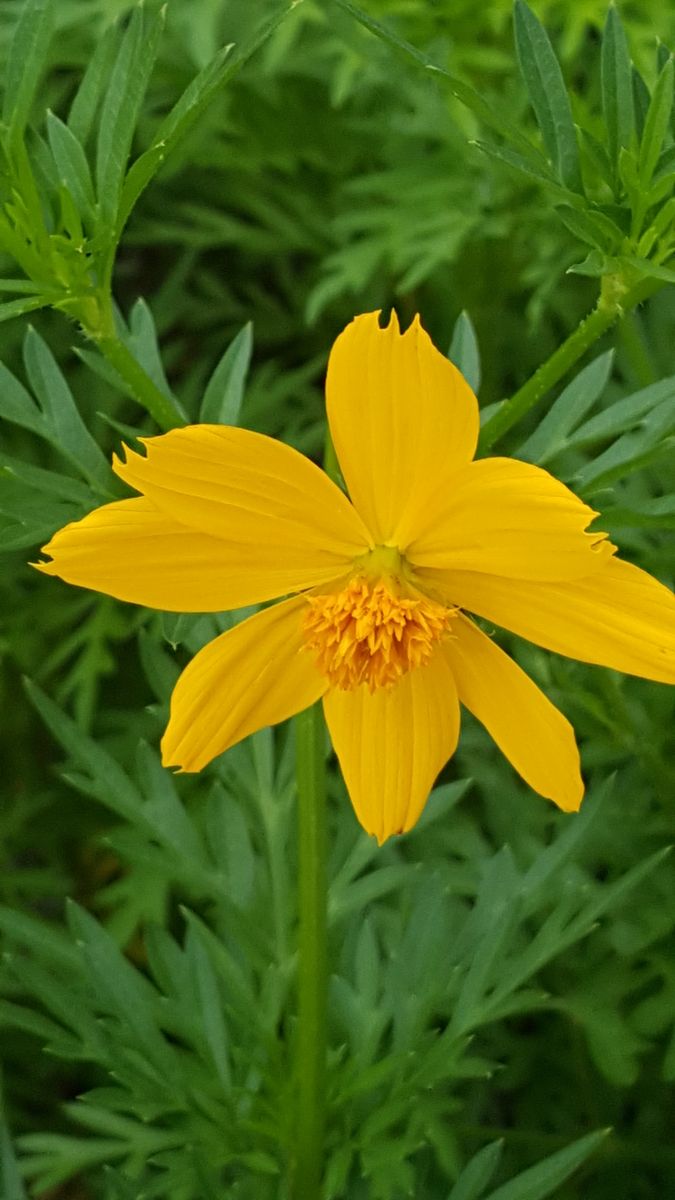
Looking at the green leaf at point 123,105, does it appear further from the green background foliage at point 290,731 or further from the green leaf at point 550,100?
the green leaf at point 550,100

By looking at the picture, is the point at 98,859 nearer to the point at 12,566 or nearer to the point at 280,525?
the point at 12,566

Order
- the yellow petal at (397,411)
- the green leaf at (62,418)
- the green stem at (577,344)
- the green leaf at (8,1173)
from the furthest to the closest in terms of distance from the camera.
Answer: the green leaf at (8,1173), the green leaf at (62,418), the green stem at (577,344), the yellow petal at (397,411)

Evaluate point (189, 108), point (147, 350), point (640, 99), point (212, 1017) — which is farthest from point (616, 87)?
point (212, 1017)

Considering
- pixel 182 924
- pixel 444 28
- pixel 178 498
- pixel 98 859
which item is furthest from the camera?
pixel 98 859

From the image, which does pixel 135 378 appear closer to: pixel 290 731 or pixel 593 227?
pixel 593 227

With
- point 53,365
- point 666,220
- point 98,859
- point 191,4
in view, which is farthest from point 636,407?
point 98,859

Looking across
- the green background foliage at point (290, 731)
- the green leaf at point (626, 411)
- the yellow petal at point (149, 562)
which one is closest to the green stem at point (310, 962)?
the green background foliage at point (290, 731)
